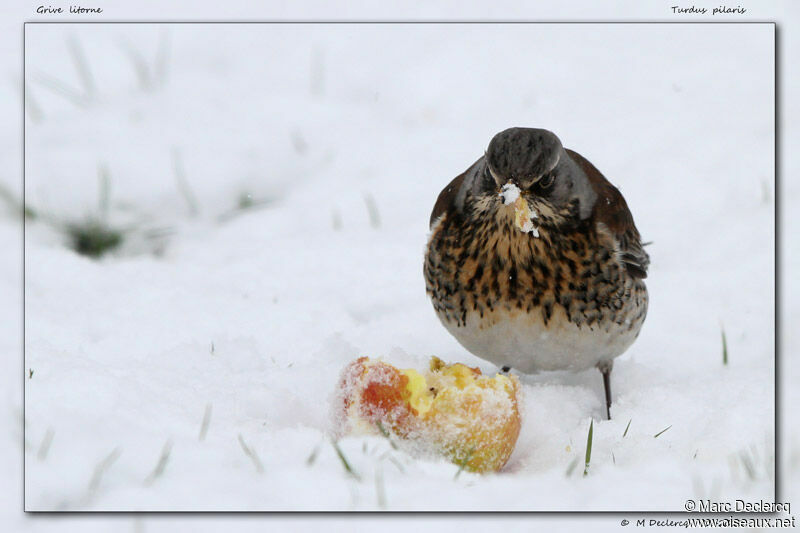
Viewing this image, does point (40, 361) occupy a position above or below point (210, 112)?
below

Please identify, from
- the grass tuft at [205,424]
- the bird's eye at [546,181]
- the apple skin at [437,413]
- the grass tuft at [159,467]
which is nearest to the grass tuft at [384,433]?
the apple skin at [437,413]

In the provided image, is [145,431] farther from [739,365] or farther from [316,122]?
[316,122]

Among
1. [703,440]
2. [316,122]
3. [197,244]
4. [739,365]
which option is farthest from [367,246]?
[703,440]

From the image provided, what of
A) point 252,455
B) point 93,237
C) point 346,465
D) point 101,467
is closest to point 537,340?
point 346,465

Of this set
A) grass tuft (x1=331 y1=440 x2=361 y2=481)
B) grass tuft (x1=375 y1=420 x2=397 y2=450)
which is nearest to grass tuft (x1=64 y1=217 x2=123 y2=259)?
grass tuft (x1=375 y1=420 x2=397 y2=450)

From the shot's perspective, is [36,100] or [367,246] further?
[36,100]

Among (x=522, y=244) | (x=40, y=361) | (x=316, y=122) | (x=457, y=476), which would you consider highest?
(x=316, y=122)

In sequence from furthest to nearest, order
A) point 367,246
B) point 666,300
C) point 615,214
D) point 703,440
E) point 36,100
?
1. point 36,100
2. point 367,246
3. point 666,300
4. point 615,214
5. point 703,440
